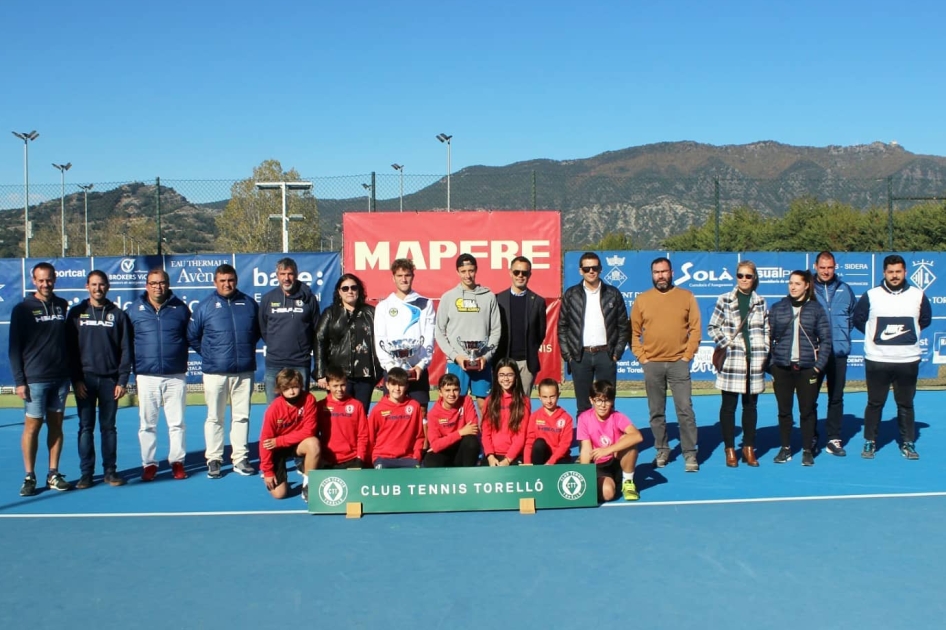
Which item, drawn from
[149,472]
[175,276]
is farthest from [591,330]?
[175,276]

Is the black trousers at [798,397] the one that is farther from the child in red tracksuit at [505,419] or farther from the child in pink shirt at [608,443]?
the child in red tracksuit at [505,419]

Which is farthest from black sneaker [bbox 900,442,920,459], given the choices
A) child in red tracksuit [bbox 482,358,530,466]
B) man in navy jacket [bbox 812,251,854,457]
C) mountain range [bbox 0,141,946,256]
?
mountain range [bbox 0,141,946,256]

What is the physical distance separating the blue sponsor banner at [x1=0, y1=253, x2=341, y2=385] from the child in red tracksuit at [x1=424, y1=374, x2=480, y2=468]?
6490mm

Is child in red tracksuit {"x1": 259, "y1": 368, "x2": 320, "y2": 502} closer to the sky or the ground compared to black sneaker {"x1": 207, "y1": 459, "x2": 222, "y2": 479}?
closer to the sky

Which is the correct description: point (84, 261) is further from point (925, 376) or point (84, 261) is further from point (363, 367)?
point (925, 376)

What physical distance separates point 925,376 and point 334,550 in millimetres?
11653

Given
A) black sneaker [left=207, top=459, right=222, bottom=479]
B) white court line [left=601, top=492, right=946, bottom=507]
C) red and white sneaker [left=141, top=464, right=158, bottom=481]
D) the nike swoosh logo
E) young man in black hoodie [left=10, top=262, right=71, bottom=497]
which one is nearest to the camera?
white court line [left=601, top=492, right=946, bottom=507]

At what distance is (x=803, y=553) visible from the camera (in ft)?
16.9

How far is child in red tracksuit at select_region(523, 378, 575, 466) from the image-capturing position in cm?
654

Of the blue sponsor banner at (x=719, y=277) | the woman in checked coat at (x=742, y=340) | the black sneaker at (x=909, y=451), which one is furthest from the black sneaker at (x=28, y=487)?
the blue sponsor banner at (x=719, y=277)

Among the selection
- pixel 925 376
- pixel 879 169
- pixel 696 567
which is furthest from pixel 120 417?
pixel 879 169

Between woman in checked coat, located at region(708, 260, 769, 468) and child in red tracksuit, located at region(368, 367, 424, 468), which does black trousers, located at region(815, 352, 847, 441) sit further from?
child in red tracksuit, located at region(368, 367, 424, 468)

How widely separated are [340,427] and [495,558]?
203 cm

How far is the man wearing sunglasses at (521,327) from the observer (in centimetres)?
756
